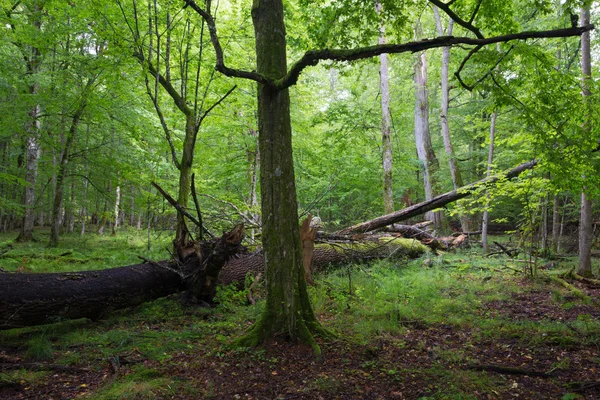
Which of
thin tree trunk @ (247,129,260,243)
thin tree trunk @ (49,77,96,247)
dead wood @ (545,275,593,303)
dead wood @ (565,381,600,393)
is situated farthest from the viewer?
thin tree trunk @ (49,77,96,247)

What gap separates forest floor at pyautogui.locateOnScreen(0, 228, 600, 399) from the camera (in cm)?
318

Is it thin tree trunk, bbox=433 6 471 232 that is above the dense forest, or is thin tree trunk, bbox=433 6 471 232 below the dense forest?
above

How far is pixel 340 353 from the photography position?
13.0ft

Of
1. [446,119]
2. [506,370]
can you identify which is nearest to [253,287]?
[506,370]

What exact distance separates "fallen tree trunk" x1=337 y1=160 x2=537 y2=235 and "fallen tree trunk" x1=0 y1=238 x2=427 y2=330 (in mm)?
3816

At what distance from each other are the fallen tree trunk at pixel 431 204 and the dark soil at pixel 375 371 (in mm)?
4686

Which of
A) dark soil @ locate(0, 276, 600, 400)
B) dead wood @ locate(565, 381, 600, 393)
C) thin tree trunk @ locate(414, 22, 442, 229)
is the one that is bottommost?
dark soil @ locate(0, 276, 600, 400)

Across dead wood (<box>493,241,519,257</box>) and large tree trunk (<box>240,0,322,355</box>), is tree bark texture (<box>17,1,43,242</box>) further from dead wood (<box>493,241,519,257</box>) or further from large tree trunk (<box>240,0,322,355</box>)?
dead wood (<box>493,241,519,257</box>)

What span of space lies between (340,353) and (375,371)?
49 cm

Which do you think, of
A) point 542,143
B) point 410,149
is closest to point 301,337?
point 542,143

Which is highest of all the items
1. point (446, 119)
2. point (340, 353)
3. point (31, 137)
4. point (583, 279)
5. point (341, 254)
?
point (446, 119)

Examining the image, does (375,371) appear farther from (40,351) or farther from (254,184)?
(254,184)

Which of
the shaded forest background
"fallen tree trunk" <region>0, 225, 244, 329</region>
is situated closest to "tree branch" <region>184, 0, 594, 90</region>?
the shaded forest background

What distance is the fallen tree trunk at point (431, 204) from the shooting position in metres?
8.56
